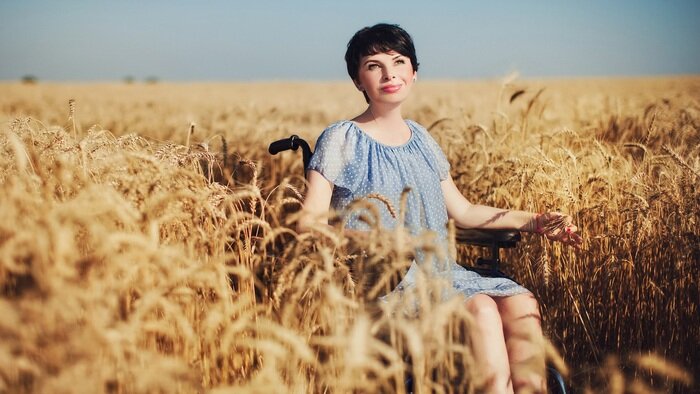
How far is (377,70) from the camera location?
89.6 inches

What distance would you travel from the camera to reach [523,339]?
1.89 m

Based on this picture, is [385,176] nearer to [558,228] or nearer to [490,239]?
[490,239]

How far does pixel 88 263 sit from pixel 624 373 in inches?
81.4

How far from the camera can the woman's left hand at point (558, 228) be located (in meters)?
2.22

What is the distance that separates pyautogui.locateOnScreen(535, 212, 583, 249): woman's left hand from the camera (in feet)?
7.29

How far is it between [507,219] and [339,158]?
71 centimetres

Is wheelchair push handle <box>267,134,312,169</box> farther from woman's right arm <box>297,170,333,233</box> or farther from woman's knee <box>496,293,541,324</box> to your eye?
woman's knee <box>496,293,541,324</box>

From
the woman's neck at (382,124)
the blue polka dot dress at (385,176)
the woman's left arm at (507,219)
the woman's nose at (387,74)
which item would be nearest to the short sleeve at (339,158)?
the blue polka dot dress at (385,176)

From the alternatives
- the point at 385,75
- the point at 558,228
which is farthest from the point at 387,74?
the point at 558,228

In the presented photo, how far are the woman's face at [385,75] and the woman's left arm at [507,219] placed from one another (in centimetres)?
46

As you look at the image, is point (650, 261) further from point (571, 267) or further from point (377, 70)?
point (377, 70)

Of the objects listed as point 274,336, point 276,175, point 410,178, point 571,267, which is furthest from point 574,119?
point 274,336

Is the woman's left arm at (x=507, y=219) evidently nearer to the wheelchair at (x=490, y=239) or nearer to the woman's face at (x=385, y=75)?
the wheelchair at (x=490, y=239)

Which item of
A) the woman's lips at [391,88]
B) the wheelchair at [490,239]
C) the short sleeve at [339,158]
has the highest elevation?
the woman's lips at [391,88]
